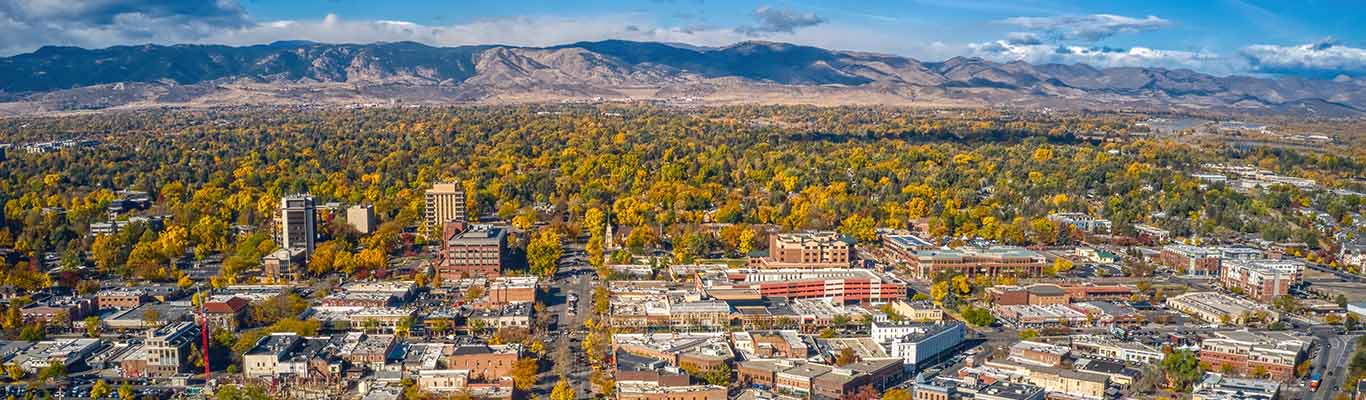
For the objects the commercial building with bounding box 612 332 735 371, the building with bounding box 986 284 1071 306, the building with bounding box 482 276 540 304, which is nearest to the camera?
the commercial building with bounding box 612 332 735 371

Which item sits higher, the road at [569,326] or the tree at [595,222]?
the tree at [595,222]

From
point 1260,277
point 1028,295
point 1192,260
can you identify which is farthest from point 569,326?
point 1192,260

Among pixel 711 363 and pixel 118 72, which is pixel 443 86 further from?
pixel 711 363

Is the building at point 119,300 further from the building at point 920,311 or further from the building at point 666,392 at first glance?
the building at point 920,311

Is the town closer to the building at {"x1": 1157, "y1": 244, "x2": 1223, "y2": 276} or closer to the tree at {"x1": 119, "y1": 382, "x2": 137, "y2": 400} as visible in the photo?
the building at {"x1": 1157, "y1": 244, "x2": 1223, "y2": 276}

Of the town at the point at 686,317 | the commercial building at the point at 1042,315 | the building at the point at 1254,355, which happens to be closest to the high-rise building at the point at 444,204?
the town at the point at 686,317

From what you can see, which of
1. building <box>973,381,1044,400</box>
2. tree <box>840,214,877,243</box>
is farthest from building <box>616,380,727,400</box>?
tree <box>840,214,877,243</box>

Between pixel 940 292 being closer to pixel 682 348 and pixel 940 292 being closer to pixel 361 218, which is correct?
pixel 682 348
